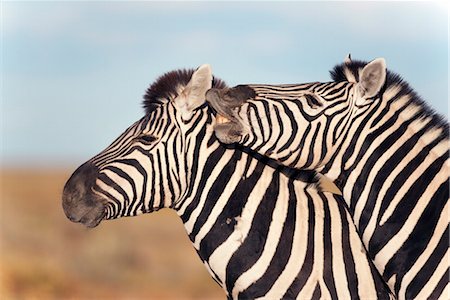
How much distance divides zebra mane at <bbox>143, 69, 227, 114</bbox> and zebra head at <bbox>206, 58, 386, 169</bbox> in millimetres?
659

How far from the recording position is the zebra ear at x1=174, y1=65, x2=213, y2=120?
7879 mm

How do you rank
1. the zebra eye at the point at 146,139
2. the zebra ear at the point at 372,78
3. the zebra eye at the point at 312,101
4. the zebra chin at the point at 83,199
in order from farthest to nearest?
1. the zebra eye at the point at 146,139
2. the zebra chin at the point at 83,199
3. the zebra eye at the point at 312,101
4. the zebra ear at the point at 372,78

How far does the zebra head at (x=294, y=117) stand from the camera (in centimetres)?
732

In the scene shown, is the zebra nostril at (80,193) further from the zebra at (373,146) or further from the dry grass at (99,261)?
the dry grass at (99,261)

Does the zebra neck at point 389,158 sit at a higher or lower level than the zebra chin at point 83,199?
lower

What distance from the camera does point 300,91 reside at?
24.6 feet

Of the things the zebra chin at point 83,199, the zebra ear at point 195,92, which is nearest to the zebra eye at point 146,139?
the zebra ear at point 195,92

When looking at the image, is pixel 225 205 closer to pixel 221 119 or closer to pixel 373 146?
pixel 221 119

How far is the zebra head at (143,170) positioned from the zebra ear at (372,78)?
1308 millimetres

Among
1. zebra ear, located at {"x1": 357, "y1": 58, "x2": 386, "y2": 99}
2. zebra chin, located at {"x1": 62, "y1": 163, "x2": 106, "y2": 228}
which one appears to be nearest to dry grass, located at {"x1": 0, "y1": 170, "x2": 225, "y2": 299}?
zebra chin, located at {"x1": 62, "y1": 163, "x2": 106, "y2": 228}

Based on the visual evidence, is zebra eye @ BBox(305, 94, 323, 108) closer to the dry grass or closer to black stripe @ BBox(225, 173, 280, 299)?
black stripe @ BBox(225, 173, 280, 299)

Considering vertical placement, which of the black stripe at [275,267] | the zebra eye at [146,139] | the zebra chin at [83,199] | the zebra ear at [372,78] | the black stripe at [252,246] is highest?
the zebra eye at [146,139]

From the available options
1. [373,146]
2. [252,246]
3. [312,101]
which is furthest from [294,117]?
[252,246]

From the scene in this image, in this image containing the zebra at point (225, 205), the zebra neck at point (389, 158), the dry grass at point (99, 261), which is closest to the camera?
the zebra neck at point (389, 158)
